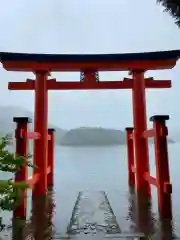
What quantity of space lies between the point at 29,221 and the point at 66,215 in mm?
647

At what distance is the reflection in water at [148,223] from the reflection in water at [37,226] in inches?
44.8

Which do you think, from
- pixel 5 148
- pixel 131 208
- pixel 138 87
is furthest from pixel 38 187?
pixel 5 148

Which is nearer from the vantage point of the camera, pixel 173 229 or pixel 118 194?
pixel 173 229

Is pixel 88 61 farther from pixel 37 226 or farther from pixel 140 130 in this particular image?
pixel 37 226

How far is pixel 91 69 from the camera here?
6562 millimetres

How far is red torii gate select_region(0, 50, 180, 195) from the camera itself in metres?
6.27

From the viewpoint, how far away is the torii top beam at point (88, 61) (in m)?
6.23

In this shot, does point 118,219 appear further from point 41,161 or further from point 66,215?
point 41,161

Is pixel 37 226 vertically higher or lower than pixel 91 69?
lower

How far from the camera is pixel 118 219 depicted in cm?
427

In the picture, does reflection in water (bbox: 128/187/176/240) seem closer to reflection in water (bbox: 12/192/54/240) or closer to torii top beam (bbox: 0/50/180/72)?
reflection in water (bbox: 12/192/54/240)
